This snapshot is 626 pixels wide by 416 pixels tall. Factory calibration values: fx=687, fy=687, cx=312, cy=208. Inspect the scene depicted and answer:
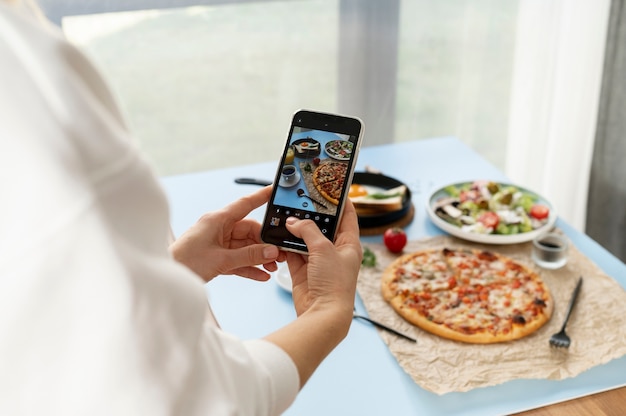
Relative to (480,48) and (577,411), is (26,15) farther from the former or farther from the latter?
(480,48)

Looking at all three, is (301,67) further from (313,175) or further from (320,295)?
(320,295)

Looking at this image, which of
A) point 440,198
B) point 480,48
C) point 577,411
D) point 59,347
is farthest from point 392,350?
point 480,48

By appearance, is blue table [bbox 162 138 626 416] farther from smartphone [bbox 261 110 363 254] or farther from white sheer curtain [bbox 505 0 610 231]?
white sheer curtain [bbox 505 0 610 231]

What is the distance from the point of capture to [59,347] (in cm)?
49

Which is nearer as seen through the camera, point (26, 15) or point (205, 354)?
point (26, 15)

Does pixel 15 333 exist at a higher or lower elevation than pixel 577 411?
higher

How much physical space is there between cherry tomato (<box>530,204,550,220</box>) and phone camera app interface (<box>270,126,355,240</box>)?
2.30ft

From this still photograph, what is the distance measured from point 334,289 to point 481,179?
119cm

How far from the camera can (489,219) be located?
5.46 feet

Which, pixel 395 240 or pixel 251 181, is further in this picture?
pixel 251 181

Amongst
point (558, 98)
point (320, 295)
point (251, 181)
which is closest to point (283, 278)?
point (251, 181)

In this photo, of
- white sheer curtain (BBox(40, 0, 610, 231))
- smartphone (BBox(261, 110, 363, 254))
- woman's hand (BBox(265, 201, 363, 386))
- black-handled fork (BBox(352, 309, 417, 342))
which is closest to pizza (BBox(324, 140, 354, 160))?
smartphone (BBox(261, 110, 363, 254))

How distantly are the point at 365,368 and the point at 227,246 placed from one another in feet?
1.13

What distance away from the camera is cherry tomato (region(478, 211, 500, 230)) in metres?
1.65
